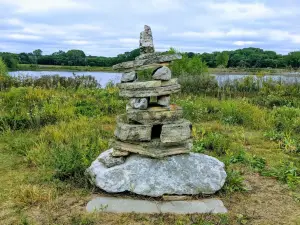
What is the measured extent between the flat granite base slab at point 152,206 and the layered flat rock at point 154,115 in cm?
103

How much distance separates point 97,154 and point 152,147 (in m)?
1.43

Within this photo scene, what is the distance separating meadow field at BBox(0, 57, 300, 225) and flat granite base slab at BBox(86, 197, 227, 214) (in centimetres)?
11

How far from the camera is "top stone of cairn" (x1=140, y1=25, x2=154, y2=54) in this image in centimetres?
459

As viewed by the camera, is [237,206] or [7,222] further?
[237,206]

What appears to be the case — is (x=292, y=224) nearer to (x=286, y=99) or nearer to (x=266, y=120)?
(x=266, y=120)

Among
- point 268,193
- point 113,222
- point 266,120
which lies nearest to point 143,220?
point 113,222

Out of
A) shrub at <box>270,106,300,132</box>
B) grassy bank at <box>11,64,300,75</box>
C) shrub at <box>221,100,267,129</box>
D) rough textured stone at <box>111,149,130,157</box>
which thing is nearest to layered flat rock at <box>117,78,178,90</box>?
rough textured stone at <box>111,149,130,157</box>

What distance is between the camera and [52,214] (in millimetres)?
3828

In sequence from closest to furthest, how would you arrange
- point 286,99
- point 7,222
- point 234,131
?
point 7,222, point 234,131, point 286,99

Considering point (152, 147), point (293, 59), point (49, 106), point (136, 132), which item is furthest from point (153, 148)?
point (293, 59)

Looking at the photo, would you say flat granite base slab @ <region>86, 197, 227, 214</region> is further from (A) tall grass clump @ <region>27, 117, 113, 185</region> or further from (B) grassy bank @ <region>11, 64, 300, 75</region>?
(B) grassy bank @ <region>11, 64, 300, 75</region>

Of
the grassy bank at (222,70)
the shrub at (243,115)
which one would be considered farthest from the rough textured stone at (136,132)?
the grassy bank at (222,70)

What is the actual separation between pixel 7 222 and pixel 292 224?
3.00 m

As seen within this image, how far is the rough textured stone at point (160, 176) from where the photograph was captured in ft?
14.1
